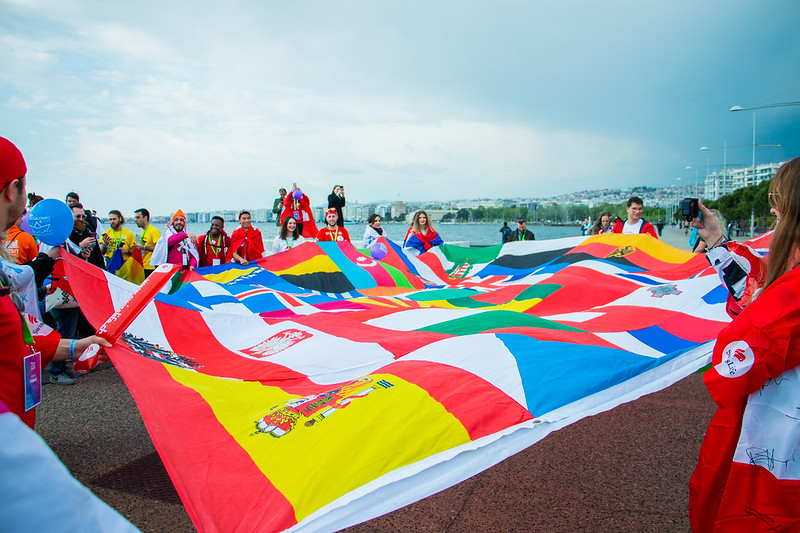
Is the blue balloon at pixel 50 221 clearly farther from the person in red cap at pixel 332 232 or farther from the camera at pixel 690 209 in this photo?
the person in red cap at pixel 332 232

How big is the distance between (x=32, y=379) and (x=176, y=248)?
4.87 meters

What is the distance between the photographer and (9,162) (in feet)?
3.75

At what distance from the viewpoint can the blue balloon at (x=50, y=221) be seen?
9.48 ft

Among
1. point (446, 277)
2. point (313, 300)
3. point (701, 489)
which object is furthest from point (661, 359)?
point (446, 277)

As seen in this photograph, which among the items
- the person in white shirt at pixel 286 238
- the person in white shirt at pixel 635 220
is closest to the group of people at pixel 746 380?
the person in white shirt at pixel 635 220

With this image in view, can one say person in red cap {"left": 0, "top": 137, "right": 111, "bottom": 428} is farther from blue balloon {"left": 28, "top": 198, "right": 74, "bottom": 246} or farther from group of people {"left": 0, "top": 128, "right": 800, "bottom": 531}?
blue balloon {"left": 28, "top": 198, "right": 74, "bottom": 246}

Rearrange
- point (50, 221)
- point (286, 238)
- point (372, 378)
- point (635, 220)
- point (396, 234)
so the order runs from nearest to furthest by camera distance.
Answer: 1. point (372, 378)
2. point (50, 221)
3. point (635, 220)
4. point (286, 238)
5. point (396, 234)

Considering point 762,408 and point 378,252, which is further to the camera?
point 378,252

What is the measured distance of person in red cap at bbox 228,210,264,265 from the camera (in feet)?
23.1

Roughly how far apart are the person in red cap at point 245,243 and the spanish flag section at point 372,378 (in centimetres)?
247

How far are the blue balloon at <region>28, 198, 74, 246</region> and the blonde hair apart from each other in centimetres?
352

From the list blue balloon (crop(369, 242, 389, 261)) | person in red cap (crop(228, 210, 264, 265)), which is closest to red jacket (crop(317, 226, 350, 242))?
person in red cap (crop(228, 210, 264, 265))

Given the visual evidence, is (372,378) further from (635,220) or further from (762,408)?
(635,220)

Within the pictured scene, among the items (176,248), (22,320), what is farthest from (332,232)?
(22,320)
